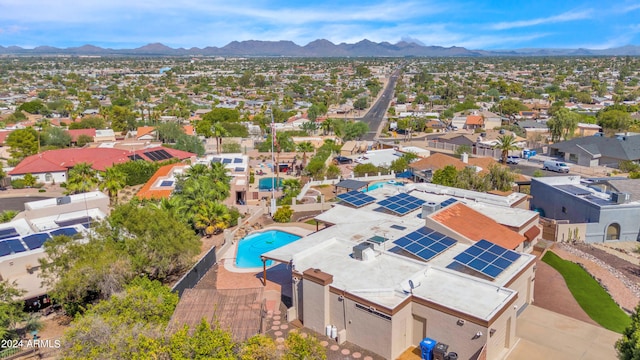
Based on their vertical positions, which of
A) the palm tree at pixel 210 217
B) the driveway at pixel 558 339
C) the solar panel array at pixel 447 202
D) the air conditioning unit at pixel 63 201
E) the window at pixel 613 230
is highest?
the solar panel array at pixel 447 202

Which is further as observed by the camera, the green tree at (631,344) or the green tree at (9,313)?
the green tree at (9,313)

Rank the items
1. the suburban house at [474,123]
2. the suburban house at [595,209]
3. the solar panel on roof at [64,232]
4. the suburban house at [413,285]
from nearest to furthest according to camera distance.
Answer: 1. the suburban house at [413,285]
2. the solar panel on roof at [64,232]
3. the suburban house at [595,209]
4. the suburban house at [474,123]

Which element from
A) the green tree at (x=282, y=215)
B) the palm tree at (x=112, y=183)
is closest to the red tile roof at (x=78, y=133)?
the palm tree at (x=112, y=183)

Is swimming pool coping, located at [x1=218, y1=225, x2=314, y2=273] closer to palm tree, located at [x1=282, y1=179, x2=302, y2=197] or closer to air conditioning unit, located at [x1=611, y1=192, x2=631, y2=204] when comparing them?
palm tree, located at [x1=282, y1=179, x2=302, y2=197]

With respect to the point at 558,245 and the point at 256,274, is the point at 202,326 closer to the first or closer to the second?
the point at 256,274

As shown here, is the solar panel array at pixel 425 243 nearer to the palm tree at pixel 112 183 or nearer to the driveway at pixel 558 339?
the driveway at pixel 558 339

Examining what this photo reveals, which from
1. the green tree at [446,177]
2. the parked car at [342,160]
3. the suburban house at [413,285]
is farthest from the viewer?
the parked car at [342,160]

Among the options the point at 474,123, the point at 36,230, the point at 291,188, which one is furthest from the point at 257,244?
the point at 474,123
